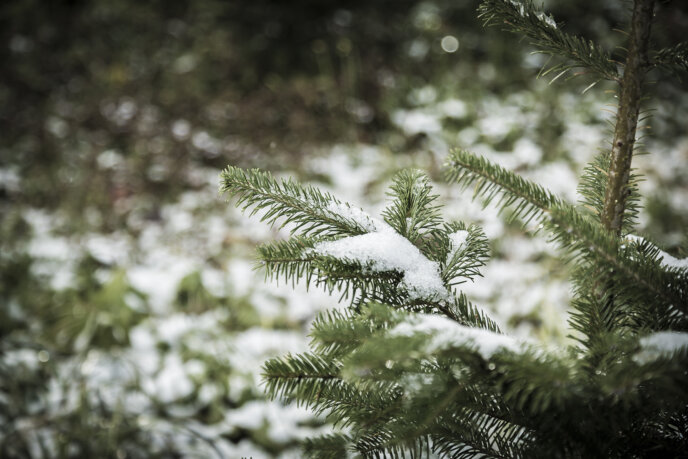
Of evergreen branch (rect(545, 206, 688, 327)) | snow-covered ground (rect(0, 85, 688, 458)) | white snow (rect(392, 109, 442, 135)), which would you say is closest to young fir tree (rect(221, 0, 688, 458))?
evergreen branch (rect(545, 206, 688, 327))

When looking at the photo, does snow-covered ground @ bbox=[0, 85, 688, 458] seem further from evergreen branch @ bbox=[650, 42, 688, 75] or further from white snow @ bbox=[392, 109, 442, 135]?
evergreen branch @ bbox=[650, 42, 688, 75]

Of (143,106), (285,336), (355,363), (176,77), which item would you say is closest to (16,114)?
(143,106)

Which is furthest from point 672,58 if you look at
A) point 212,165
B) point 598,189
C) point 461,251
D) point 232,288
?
point 212,165

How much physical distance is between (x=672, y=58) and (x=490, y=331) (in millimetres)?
422

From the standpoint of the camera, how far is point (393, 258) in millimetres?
548

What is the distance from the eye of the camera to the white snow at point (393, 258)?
1.77 ft

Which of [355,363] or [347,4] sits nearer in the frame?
[355,363]

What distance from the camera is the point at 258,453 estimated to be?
1551 mm

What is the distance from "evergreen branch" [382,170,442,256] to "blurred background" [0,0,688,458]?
1019 millimetres

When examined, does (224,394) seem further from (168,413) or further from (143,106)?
(143,106)

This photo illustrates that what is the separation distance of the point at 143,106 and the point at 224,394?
9.04 ft

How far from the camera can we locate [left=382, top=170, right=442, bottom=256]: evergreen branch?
0.62m

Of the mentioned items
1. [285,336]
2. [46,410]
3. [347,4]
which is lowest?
[46,410]

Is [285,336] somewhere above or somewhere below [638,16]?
below
